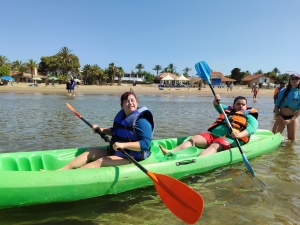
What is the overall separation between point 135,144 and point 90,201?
792mm

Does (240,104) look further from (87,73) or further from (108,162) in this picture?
(87,73)

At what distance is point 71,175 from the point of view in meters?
2.93

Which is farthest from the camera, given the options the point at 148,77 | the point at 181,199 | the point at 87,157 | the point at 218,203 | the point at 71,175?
the point at 148,77

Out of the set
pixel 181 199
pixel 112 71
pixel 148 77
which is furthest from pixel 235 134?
pixel 148 77

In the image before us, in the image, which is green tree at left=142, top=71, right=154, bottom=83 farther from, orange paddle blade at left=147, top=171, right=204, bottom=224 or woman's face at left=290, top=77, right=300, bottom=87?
orange paddle blade at left=147, top=171, right=204, bottom=224

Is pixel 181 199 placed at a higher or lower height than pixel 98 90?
lower

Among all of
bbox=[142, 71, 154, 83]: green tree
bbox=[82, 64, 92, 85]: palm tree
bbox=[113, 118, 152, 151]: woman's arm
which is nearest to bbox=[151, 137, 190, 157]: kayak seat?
bbox=[113, 118, 152, 151]: woman's arm

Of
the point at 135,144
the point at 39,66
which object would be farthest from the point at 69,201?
the point at 39,66

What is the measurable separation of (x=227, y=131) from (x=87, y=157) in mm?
2392

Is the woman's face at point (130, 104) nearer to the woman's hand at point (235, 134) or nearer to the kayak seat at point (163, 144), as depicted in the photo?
the kayak seat at point (163, 144)

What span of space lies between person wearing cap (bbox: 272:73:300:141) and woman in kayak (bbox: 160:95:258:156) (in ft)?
3.78

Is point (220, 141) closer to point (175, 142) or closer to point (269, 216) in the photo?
point (175, 142)

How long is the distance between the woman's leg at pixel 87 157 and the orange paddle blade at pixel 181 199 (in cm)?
95

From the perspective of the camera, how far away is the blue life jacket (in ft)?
10.9
